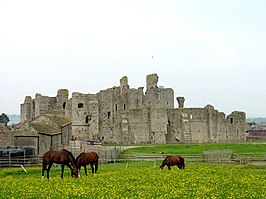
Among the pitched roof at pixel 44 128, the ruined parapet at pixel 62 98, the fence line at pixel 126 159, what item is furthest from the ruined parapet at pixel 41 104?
the fence line at pixel 126 159

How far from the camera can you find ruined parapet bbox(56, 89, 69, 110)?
291 ft

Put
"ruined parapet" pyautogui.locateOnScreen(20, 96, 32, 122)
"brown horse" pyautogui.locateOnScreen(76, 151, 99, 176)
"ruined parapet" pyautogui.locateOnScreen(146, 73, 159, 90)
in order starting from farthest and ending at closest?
1. "ruined parapet" pyautogui.locateOnScreen(20, 96, 32, 122)
2. "ruined parapet" pyautogui.locateOnScreen(146, 73, 159, 90)
3. "brown horse" pyautogui.locateOnScreen(76, 151, 99, 176)

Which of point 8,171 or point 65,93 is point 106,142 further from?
Result: point 8,171

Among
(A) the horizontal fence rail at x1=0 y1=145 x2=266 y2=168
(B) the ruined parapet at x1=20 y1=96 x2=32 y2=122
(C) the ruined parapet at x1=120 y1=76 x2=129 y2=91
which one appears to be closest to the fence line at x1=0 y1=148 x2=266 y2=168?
(A) the horizontal fence rail at x1=0 y1=145 x2=266 y2=168

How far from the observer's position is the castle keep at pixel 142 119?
8006 cm

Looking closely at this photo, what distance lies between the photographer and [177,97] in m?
93.7

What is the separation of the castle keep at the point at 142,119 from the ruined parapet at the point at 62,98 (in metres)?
1.82

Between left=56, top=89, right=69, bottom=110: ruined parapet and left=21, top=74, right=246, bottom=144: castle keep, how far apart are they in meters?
1.82

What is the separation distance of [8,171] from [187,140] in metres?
49.3

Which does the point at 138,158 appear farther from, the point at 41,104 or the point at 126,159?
the point at 41,104

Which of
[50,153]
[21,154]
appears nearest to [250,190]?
[50,153]

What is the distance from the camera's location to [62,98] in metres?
89.5

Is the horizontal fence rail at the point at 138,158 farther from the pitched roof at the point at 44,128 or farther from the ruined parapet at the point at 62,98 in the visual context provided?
the ruined parapet at the point at 62,98

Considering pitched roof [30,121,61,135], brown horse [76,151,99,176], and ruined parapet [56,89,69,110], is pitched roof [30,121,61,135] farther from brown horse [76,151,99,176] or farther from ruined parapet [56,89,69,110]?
ruined parapet [56,89,69,110]
